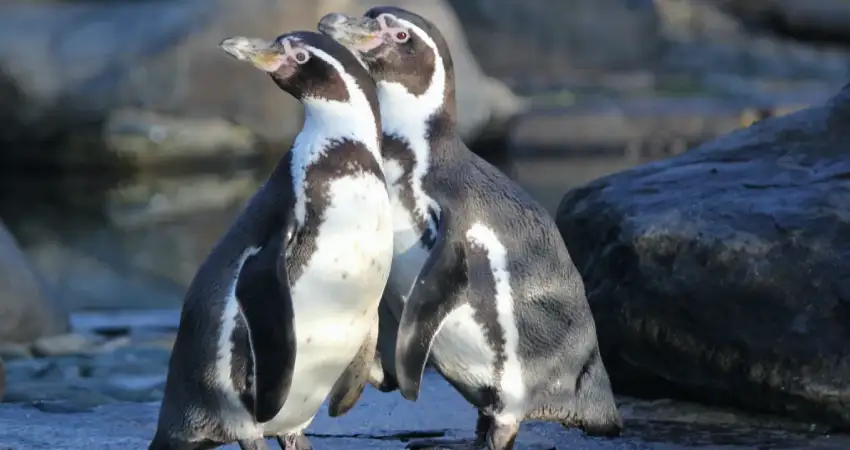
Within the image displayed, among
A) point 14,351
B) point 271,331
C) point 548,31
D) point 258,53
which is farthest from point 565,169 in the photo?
point 271,331

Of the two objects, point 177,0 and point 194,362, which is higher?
point 194,362

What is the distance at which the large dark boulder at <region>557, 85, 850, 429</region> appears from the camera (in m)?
4.06

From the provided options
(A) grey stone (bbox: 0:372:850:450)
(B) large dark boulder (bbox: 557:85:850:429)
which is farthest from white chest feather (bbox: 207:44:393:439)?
(B) large dark boulder (bbox: 557:85:850:429)

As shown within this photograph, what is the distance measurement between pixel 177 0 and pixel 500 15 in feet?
19.6

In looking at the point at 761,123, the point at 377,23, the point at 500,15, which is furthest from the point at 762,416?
the point at 500,15

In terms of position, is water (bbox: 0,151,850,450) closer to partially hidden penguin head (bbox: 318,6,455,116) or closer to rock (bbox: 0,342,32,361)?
partially hidden penguin head (bbox: 318,6,455,116)

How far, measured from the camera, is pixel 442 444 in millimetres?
3705

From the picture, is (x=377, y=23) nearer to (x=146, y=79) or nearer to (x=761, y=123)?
(x=761, y=123)

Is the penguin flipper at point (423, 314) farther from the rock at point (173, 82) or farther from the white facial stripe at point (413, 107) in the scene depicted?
the rock at point (173, 82)

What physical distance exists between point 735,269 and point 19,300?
3599mm

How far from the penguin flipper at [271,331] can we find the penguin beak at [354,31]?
2.04ft

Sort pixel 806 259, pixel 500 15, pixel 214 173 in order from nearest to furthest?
pixel 806 259 < pixel 214 173 < pixel 500 15

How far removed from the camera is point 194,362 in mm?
3256

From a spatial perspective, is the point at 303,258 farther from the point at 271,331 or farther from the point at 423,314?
the point at 423,314
